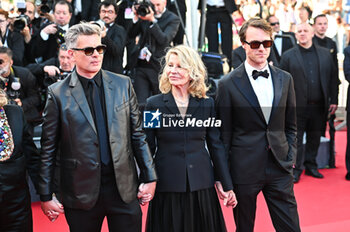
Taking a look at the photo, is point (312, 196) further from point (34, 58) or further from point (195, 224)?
point (34, 58)

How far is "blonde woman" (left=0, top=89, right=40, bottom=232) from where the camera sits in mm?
2742

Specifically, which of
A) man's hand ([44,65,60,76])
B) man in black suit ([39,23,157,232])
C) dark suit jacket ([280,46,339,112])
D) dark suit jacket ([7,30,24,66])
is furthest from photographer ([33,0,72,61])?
man in black suit ([39,23,157,232])

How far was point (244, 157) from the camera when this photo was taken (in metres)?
3.22

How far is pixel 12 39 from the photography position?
5.88 m

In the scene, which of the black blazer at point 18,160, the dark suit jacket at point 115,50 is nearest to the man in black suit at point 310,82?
the dark suit jacket at point 115,50

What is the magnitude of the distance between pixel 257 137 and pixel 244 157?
6.2 inches

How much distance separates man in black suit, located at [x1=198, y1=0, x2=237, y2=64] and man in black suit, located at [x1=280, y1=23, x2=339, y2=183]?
5.98ft

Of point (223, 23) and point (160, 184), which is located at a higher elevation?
point (223, 23)

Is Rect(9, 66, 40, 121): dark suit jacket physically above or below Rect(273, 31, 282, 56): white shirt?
below

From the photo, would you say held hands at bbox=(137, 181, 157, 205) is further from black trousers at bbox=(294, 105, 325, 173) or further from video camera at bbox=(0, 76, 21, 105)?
black trousers at bbox=(294, 105, 325, 173)

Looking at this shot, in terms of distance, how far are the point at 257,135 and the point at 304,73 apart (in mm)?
2890

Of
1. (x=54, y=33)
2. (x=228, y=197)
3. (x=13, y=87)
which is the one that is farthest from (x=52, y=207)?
(x=54, y=33)

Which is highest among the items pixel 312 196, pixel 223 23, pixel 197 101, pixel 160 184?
pixel 223 23

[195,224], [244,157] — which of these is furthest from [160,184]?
[244,157]
